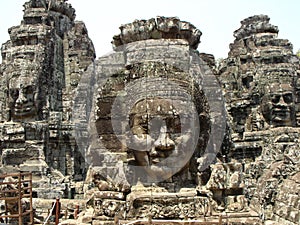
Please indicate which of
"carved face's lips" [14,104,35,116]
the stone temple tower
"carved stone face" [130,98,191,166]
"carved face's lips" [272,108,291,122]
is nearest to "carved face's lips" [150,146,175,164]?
"carved stone face" [130,98,191,166]

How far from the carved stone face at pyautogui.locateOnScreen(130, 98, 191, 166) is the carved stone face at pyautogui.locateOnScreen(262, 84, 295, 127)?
11.0 m

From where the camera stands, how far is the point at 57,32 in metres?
17.7

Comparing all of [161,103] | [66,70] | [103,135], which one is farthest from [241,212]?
[66,70]

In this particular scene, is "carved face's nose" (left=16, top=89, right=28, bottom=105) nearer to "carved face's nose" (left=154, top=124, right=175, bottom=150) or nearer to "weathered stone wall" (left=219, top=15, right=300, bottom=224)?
"weathered stone wall" (left=219, top=15, right=300, bottom=224)

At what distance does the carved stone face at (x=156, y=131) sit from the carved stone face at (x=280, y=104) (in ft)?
36.0

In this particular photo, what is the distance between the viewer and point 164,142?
575 cm

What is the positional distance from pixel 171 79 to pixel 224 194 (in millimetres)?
1831

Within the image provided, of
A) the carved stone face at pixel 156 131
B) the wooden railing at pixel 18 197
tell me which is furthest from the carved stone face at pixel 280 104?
the carved stone face at pixel 156 131

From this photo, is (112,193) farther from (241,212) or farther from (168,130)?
(241,212)

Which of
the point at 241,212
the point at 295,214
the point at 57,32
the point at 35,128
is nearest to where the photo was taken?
the point at 241,212

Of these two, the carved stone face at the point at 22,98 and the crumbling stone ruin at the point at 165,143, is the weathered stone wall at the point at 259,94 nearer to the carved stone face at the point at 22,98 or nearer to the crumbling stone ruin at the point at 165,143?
the crumbling stone ruin at the point at 165,143

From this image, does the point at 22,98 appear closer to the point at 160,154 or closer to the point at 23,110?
the point at 23,110

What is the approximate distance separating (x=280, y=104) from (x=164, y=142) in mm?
11389

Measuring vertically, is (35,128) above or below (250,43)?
below
